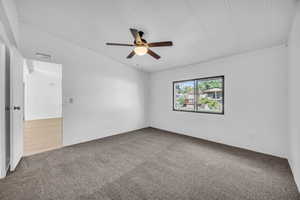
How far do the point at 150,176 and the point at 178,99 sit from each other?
310cm

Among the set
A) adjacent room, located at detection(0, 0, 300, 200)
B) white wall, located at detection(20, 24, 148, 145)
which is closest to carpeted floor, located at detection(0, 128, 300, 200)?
adjacent room, located at detection(0, 0, 300, 200)

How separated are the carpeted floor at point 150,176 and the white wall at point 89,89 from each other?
0.85 metres

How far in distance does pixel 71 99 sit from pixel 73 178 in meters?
2.06

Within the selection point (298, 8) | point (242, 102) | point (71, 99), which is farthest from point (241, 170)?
point (71, 99)

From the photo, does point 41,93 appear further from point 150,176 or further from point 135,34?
point 150,176

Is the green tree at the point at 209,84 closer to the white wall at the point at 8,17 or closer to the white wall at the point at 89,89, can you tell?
the white wall at the point at 89,89

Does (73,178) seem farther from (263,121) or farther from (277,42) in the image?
(277,42)

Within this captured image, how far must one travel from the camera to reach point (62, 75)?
3.10 meters

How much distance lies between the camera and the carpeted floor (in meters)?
1.57

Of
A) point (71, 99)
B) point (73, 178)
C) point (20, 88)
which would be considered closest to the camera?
point (73, 178)

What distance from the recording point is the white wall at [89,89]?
9.61 ft

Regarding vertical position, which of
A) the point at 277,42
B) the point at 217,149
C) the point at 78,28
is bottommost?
the point at 217,149

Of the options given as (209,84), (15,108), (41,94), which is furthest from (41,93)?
(209,84)

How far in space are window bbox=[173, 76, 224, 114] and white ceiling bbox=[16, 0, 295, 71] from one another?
95 cm
